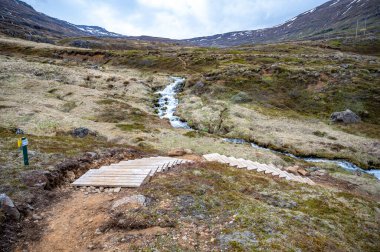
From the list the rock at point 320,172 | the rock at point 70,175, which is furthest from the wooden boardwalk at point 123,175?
the rock at point 320,172

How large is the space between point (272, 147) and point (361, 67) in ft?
185

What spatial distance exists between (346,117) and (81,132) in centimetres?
4892

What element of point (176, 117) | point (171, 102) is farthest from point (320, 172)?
point (171, 102)

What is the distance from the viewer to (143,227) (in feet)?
43.7

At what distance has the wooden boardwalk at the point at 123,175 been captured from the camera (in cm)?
1819

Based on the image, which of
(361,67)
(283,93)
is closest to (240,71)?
(283,93)

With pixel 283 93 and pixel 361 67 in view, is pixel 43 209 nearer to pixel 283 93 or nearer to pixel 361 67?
pixel 283 93

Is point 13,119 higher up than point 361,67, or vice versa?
point 361,67

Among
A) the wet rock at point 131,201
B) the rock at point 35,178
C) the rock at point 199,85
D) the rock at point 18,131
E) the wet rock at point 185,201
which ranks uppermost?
the rock at point 199,85

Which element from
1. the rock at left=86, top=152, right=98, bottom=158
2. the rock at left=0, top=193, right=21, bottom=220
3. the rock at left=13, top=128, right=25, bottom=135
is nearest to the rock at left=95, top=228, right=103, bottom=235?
the rock at left=0, top=193, right=21, bottom=220

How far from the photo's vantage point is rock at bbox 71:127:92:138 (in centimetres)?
4084

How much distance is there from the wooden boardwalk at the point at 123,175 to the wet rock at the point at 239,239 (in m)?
7.08

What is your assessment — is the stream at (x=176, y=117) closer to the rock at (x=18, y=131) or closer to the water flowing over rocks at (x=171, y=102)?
the water flowing over rocks at (x=171, y=102)

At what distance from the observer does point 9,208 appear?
13.9 metres
